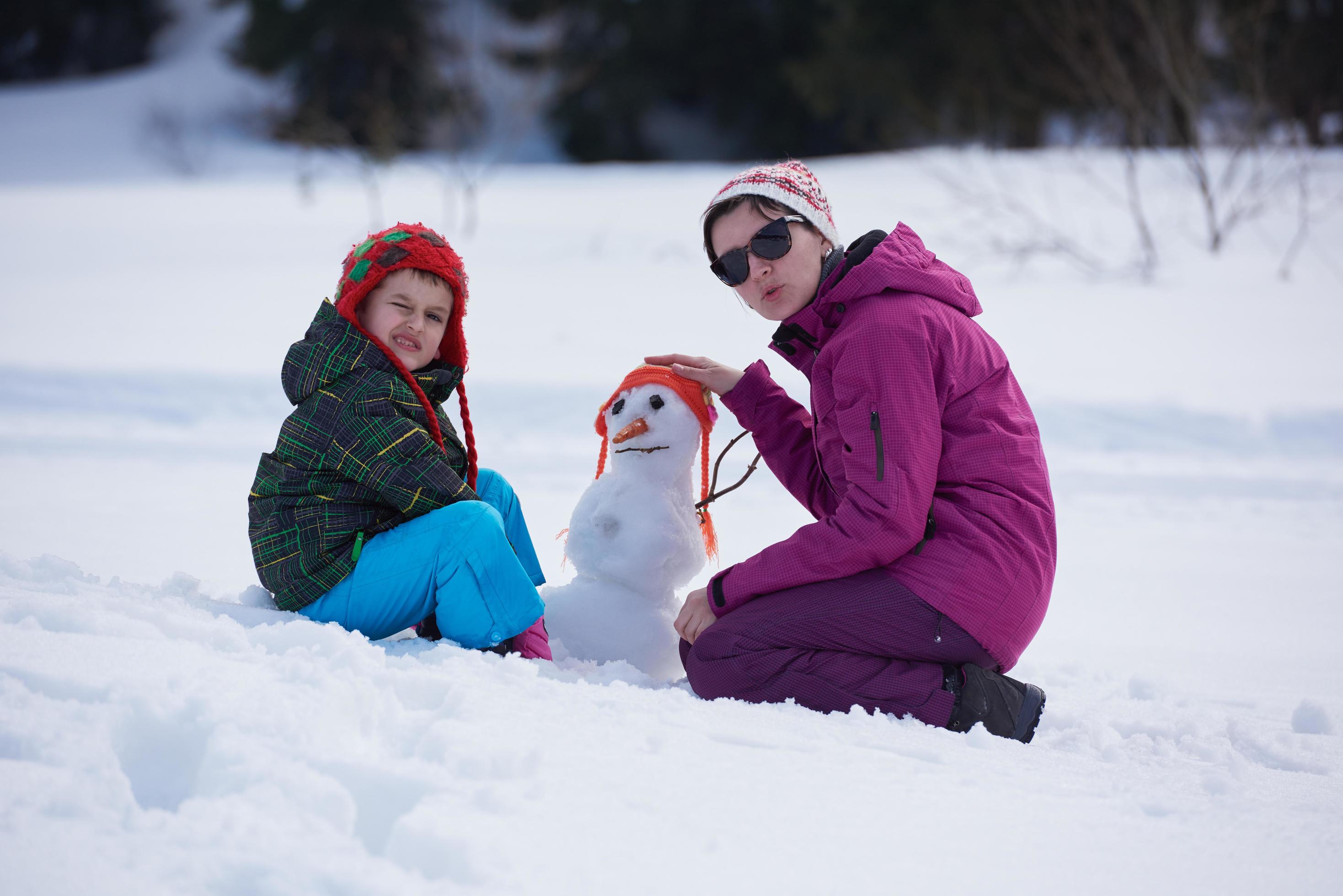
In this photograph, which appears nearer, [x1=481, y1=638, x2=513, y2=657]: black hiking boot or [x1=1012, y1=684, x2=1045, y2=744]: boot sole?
[x1=1012, y1=684, x2=1045, y2=744]: boot sole

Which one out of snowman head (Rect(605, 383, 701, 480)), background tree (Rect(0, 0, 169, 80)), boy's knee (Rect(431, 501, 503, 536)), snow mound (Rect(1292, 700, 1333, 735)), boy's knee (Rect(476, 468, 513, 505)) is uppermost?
background tree (Rect(0, 0, 169, 80))

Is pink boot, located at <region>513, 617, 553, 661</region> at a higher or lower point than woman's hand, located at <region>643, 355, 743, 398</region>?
lower

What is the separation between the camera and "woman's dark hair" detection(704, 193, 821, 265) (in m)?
2.33

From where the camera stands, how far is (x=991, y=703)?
2105mm

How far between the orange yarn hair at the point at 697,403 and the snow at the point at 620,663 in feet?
1.58

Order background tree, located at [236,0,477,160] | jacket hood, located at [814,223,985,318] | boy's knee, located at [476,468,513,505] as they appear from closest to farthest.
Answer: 1. jacket hood, located at [814,223,985,318]
2. boy's knee, located at [476,468,513,505]
3. background tree, located at [236,0,477,160]

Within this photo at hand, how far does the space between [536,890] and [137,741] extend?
0.64 metres

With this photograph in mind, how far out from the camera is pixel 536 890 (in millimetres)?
1325

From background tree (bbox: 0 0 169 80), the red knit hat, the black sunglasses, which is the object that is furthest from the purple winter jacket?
background tree (bbox: 0 0 169 80)

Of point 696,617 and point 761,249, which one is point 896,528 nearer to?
point 696,617

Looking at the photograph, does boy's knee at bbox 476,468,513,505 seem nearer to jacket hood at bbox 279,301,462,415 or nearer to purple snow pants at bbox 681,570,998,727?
jacket hood at bbox 279,301,462,415

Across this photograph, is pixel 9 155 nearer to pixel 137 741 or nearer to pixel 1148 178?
pixel 1148 178

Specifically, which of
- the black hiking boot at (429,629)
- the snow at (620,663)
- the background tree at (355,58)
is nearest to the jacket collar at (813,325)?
the snow at (620,663)

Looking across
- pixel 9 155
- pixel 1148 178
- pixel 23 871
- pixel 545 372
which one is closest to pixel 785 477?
pixel 23 871
